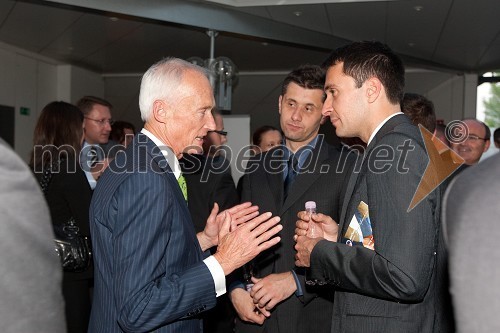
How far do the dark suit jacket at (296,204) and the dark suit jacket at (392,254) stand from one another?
0.53 metres

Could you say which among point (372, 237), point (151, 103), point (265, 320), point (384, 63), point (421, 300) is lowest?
point (265, 320)

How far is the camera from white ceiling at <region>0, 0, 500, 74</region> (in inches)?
286

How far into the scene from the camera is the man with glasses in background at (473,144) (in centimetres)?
436

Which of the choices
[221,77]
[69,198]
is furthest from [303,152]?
[221,77]

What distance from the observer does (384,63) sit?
176 cm

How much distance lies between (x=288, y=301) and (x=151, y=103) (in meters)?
1.03

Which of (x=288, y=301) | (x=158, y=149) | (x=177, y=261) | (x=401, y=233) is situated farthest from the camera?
(x=288, y=301)

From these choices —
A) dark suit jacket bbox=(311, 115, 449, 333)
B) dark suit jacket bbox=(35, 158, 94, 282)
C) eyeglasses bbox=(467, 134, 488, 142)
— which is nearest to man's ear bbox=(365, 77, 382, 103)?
dark suit jacket bbox=(311, 115, 449, 333)

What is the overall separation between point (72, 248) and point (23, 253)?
1814 millimetres

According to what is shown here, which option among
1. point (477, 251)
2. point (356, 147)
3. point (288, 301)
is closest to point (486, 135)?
point (356, 147)

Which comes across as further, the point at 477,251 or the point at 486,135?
the point at 486,135

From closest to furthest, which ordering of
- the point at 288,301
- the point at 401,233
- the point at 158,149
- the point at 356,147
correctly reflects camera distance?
the point at 401,233
the point at 158,149
the point at 288,301
the point at 356,147

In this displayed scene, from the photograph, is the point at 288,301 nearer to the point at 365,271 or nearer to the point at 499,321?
the point at 365,271

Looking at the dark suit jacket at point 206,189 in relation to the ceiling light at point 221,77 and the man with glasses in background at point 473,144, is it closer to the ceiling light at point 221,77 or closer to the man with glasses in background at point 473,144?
the man with glasses in background at point 473,144
